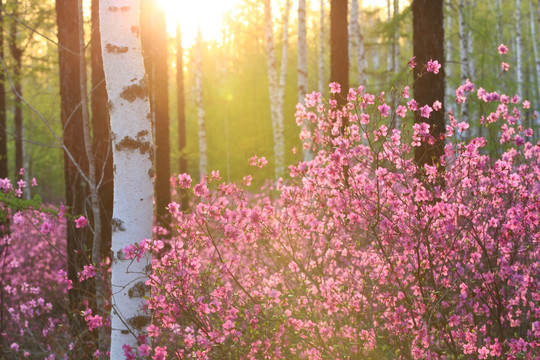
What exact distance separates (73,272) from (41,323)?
2203mm

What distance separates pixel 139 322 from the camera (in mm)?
3764

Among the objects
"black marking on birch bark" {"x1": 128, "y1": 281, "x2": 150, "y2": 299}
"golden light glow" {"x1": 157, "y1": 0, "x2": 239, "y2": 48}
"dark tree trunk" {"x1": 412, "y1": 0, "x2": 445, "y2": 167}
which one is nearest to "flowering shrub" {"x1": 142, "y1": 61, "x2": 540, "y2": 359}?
"black marking on birch bark" {"x1": 128, "y1": 281, "x2": 150, "y2": 299}

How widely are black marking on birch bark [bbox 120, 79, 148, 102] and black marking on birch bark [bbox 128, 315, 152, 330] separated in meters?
1.57

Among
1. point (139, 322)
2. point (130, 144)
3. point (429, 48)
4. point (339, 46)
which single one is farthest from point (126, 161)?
point (339, 46)

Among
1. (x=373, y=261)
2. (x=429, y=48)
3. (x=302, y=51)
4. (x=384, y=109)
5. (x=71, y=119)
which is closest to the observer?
(x=384, y=109)

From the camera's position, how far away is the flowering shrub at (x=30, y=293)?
5.79 m

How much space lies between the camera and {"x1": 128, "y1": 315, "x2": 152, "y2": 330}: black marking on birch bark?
374 centimetres

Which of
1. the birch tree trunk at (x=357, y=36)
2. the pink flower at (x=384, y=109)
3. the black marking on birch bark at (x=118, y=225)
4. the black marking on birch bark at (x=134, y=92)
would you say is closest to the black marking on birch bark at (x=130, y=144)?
the black marking on birch bark at (x=134, y=92)

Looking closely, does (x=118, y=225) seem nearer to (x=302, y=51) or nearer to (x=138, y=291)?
(x=138, y=291)

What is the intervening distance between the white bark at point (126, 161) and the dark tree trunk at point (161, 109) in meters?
4.54

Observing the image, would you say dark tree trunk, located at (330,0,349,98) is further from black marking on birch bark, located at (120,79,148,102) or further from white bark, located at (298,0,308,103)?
black marking on birch bark, located at (120,79,148,102)

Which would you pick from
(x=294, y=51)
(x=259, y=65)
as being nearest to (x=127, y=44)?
(x=259, y=65)

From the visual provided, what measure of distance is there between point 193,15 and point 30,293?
15.0 m

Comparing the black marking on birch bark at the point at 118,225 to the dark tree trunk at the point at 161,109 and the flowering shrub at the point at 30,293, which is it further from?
the dark tree trunk at the point at 161,109
